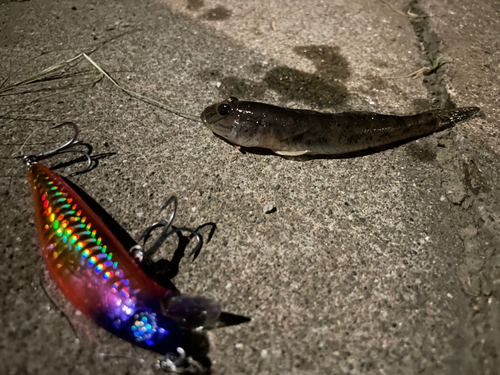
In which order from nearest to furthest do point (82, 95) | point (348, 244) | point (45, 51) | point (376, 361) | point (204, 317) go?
point (204, 317), point (376, 361), point (348, 244), point (82, 95), point (45, 51)

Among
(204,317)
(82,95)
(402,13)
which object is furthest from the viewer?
(402,13)

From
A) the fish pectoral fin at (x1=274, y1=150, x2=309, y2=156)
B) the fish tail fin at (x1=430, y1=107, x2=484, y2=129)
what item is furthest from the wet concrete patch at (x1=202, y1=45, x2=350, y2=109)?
the fish tail fin at (x1=430, y1=107, x2=484, y2=129)

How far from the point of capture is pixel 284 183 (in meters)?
2.66

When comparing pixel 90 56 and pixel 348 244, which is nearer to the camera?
pixel 348 244

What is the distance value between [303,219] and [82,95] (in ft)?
7.15

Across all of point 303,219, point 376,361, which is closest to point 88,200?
point 303,219

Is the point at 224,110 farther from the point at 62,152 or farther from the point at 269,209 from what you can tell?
the point at 62,152

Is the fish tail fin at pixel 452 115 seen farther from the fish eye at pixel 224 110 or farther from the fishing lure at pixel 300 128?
the fish eye at pixel 224 110

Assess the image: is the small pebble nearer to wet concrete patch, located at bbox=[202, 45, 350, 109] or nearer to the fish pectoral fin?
the fish pectoral fin

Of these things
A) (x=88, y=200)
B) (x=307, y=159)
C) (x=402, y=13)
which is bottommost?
(x=88, y=200)

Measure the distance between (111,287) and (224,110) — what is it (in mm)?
1577

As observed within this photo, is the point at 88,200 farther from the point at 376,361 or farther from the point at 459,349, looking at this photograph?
the point at 459,349

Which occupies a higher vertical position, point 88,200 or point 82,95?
point 82,95

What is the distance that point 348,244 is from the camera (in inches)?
93.4
